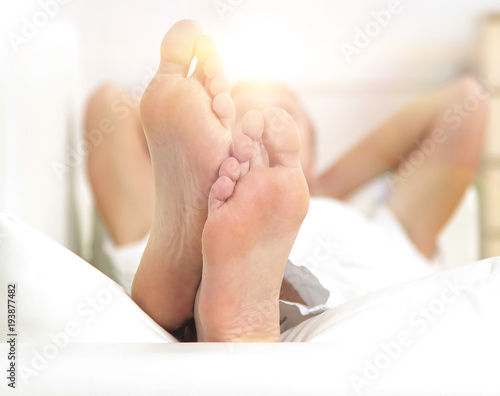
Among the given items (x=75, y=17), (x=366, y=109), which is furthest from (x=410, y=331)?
(x=75, y=17)

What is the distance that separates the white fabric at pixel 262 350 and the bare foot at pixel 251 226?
0.22 ft

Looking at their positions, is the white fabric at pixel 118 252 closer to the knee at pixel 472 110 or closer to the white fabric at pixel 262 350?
the white fabric at pixel 262 350

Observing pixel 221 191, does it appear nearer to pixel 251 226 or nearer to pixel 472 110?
pixel 251 226

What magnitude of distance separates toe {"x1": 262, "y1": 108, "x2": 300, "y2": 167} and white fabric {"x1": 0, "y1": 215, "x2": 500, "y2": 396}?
0.17m

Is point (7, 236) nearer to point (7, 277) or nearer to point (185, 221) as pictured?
point (7, 277)

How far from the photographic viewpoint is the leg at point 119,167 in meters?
1.36

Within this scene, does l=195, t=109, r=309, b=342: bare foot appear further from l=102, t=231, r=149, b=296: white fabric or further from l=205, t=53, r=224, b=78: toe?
l=102, t=231, r=149, b=296: white fabric

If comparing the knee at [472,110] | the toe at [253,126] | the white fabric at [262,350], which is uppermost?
the toe at [253,126]

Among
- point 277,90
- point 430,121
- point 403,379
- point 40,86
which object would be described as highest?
point 40,86

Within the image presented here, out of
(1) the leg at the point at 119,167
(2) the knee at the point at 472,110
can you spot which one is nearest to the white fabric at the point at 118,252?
(1) the leg at the point at 119,167

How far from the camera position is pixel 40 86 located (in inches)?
50.6

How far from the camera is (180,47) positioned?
0.60 m

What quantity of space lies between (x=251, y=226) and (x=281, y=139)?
0.31ft

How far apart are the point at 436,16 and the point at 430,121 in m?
0.97
